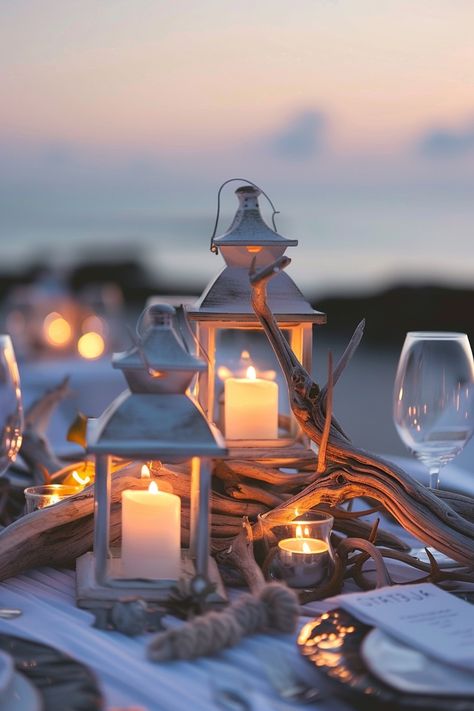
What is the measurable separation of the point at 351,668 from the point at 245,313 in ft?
1.79

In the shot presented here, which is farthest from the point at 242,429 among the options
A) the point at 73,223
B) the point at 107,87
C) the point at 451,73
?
the point at 73,223

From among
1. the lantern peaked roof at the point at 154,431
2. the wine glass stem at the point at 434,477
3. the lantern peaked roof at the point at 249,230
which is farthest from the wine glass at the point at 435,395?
the lantern peaked roof at the point at 154,431

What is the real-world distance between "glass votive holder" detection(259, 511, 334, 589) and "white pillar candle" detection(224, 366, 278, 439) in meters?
0.16

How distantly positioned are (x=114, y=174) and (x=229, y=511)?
364 centimetres

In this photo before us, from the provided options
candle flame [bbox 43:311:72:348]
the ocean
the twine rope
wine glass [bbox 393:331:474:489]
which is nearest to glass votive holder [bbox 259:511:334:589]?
the twine rope

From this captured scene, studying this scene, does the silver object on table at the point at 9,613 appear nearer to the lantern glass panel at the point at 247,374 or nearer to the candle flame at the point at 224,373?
the lantern glass panel at the point at 247,374

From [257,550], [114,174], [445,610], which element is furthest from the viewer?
[114,174]

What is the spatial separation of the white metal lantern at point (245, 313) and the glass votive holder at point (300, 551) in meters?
0.14

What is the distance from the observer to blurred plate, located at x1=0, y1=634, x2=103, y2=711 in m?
0.72

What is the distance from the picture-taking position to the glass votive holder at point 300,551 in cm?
105

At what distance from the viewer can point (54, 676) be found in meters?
0.77

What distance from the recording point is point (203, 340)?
4.07ft

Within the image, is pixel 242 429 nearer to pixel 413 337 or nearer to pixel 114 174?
pixel 413 337

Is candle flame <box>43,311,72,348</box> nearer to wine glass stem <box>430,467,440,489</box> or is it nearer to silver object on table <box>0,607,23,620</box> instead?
wine glass stem <box>430,467,440,489</box>
